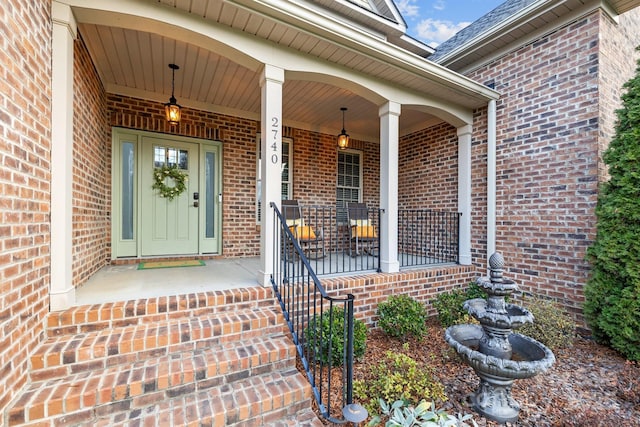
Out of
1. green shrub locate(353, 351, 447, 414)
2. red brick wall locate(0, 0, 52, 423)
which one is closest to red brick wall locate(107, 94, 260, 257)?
red brick wall locate(0, 0, 52, 423)

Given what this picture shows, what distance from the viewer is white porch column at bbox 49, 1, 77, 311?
6.94 feet

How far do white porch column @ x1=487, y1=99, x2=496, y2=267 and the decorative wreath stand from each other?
4.84 meters

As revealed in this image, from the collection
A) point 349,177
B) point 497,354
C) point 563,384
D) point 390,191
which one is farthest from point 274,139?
point 349,177

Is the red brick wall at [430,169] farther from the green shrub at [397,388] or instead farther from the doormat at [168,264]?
the doormat at [168,264]

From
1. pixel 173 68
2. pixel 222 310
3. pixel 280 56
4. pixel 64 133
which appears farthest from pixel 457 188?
pixel 64 133

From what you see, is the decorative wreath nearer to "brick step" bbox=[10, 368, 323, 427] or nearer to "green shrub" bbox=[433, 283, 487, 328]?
"brick step" bbox=[10, 368, 323, 427]

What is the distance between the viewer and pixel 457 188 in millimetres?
4914

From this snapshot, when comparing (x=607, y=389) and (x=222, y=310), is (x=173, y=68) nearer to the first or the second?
(x=222, y=310)

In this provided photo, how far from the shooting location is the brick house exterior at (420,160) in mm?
1724

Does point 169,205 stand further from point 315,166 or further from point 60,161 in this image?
point 315,166

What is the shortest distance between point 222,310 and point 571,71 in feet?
16.6

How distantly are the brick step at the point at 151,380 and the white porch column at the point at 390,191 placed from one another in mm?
1874

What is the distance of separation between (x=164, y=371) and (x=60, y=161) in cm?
174

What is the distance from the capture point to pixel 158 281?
3.08 metres
